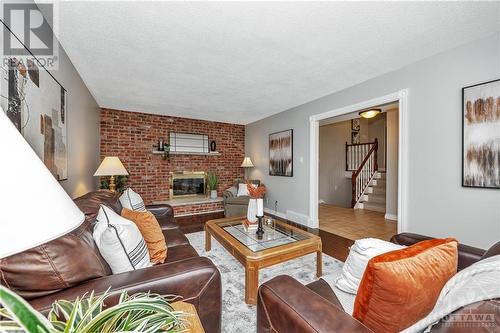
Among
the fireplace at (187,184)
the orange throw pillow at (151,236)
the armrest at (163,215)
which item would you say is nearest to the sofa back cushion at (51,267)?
the orange throw pillow at (151,236)

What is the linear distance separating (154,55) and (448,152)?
3.20 metres

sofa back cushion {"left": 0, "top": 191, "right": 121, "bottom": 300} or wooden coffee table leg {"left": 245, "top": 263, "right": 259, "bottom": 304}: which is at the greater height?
sofa back cushion {"left": 0, "top": 191, "right": 121, "bottom": 300}

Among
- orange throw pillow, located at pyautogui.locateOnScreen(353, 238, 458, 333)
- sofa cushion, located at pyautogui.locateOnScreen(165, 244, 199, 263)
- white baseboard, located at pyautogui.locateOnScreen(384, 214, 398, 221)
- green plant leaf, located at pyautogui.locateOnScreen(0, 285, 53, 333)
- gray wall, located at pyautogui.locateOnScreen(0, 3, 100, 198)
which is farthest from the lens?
white baseboard, located at pyautogui.locateOnScreen(384, 214, 398, 221)

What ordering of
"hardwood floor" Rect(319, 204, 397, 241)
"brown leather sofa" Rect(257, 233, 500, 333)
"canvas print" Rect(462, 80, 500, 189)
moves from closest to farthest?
1. "brown leather sofa" Rect(257, 233, 500, 333)
2. "canvas print" Rect(462, 80, 500, 189)
3. "hardwood floor" Rect(319, 204, 397, 241)

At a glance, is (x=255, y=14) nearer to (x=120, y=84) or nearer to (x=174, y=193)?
(x=120, y=84)

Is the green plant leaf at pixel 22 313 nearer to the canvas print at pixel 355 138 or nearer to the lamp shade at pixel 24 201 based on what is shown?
the lamp shade at pixel 24 201

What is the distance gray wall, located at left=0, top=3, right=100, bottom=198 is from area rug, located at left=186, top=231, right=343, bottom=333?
1.71 m

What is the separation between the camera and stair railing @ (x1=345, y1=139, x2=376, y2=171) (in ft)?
20.6

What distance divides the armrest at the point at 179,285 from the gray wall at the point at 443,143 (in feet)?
7.97

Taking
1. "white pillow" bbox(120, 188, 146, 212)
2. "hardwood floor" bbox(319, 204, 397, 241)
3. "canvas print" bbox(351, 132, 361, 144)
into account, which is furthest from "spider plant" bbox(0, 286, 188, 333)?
"canvas print" bbox(351, 132, 361, 144)

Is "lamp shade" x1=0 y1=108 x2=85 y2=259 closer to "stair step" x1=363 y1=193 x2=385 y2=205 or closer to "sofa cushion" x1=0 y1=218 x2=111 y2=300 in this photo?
"sofa cushion" x1=0 y1=218 x2=111 y2=300

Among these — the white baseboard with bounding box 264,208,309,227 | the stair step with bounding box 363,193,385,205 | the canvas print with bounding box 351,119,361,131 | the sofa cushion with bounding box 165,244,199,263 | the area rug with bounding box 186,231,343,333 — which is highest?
the canvas print with bounding box 351,119,361,131

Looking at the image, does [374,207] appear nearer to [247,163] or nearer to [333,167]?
[333,167]

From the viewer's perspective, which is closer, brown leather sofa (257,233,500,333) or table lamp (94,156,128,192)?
brown leather sofa (257,233,500,333)
